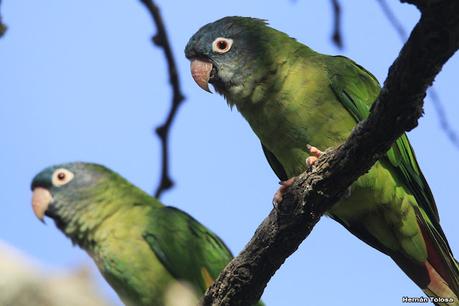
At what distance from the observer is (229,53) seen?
4516mm

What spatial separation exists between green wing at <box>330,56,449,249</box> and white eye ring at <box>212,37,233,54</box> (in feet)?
2.36

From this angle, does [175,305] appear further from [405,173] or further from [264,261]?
[405,173]

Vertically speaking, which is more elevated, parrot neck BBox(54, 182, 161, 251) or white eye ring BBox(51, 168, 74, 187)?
white eye ring BBox(51, 168, 74, 187)

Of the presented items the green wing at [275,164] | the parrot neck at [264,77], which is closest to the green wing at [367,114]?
the parrot neck at [264,77]

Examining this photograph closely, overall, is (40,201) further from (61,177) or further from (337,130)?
(337,130)

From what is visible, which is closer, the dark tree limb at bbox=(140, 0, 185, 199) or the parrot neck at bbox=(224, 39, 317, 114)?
the dark tree limb at bbox=(140, 0, 185, 199)

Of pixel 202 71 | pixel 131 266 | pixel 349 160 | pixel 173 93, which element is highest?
pixel 202 71

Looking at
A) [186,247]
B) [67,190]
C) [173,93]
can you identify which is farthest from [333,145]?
[67,190]

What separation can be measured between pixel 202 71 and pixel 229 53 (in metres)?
0.23

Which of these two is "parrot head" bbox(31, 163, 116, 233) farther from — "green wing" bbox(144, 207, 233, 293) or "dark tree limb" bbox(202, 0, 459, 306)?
"dark tree limb" bbox(202, 0, 459, 306)

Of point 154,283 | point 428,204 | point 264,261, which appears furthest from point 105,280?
point 428,204

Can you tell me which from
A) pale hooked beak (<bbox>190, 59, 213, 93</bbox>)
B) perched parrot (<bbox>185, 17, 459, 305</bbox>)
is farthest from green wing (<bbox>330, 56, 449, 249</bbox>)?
pale hooked beak (<bbox>190, 59, 213, 93</bbox>)

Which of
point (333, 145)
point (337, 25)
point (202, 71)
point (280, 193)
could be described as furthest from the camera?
point (202, 71)

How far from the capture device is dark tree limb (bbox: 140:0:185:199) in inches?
155
